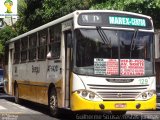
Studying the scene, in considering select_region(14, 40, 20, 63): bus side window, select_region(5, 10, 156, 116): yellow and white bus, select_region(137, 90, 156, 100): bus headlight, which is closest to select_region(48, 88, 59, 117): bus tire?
select_region(5, 10, 156, 116): yellow and white bus

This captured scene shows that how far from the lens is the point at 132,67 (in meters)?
13.0

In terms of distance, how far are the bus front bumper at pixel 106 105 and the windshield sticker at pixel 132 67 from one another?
778 mm

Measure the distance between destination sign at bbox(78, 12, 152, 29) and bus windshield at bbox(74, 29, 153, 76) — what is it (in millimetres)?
217

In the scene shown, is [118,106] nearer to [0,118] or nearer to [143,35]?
[143,35]

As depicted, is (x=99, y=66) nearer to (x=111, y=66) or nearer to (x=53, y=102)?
(x=111, y=66)

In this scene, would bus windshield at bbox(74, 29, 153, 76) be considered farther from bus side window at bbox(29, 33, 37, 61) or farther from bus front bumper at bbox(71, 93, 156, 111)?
bus side window at bbox(29, 33, 37, 61)

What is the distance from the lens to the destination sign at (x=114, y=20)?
1310 cm

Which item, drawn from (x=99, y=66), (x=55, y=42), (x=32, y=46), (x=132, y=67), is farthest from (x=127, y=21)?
(x=32, y=46)

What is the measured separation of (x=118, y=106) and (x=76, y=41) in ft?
6.73

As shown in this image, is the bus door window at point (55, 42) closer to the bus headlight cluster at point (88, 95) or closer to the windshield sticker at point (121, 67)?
the windshield sticker at point (121, 67)

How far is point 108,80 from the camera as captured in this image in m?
12.8

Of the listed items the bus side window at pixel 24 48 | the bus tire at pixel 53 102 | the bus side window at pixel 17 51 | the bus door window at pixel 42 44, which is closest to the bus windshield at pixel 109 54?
the bus tire at pixel 53 102

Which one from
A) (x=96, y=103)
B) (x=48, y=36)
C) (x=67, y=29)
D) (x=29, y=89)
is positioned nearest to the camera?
(x=96, y=103)

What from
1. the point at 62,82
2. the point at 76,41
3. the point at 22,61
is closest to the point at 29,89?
the point at 22,61
